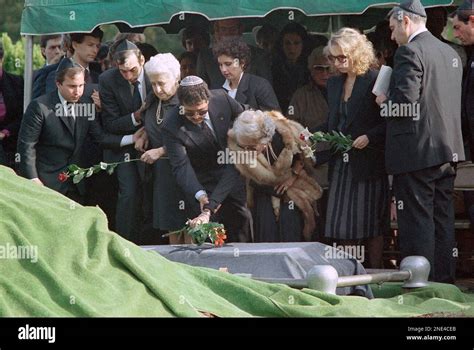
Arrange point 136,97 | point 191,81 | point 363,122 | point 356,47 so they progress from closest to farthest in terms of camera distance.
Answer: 1. point 356,47
2. point 363,122
3. point 191,81
4. point 136,97

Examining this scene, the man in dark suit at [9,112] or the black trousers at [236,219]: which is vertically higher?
the man in dark suit at [9,112]

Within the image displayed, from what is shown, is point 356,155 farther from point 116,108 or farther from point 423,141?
point 116,108

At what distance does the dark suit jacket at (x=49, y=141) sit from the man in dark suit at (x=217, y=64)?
81cm

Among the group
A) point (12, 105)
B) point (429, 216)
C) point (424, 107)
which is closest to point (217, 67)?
point (12, 105)

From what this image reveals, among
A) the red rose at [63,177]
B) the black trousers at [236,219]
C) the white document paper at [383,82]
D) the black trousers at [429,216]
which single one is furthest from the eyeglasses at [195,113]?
the black trousers at [429,216]

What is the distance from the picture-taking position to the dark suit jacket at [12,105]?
10.8m

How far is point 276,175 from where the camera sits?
32.9 ft

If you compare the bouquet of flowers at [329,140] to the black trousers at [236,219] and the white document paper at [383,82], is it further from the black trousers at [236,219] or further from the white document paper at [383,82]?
the black trousers at [236,219]

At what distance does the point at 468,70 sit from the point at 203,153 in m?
1.92

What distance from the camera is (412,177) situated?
29.7 ft

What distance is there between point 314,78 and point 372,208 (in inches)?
45.7

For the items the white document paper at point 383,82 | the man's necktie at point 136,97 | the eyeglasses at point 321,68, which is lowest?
the man's necktie at point 136,97

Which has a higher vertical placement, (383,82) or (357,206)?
(383,82)
